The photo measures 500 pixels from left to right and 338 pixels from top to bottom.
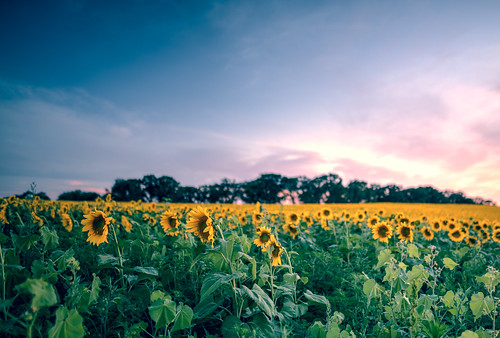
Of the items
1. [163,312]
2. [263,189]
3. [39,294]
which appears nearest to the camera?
[39,294]

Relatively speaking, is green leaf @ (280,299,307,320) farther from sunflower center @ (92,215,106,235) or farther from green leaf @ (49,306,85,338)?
sunflower center @ (92,215,106,235)

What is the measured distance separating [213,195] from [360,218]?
31602 mm

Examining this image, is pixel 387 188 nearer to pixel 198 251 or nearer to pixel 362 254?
pixel 362 254

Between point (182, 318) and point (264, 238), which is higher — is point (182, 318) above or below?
below

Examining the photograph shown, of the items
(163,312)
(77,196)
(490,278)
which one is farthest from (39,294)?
(77,196)

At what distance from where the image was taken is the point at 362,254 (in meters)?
5.83

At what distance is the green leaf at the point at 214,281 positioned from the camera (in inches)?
91.1

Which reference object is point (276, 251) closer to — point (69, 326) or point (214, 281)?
point (214, 281)

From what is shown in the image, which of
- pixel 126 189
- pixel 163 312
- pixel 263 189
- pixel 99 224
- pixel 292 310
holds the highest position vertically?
pixel 263 189

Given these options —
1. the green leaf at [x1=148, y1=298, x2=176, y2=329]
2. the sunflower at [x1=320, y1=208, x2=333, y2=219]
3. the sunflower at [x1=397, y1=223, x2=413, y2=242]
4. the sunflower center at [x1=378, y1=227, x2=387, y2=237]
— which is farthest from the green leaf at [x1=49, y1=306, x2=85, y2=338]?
the sunflower at [x1=320, y1=208, x2=333, y2=219]

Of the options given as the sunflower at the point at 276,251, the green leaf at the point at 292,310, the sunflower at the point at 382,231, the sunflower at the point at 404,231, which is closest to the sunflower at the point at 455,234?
the sunflower at the point at 404,231

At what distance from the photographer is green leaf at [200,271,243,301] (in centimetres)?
231

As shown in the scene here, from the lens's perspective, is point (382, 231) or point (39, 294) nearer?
point (39, 294)

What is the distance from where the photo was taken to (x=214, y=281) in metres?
2.44
